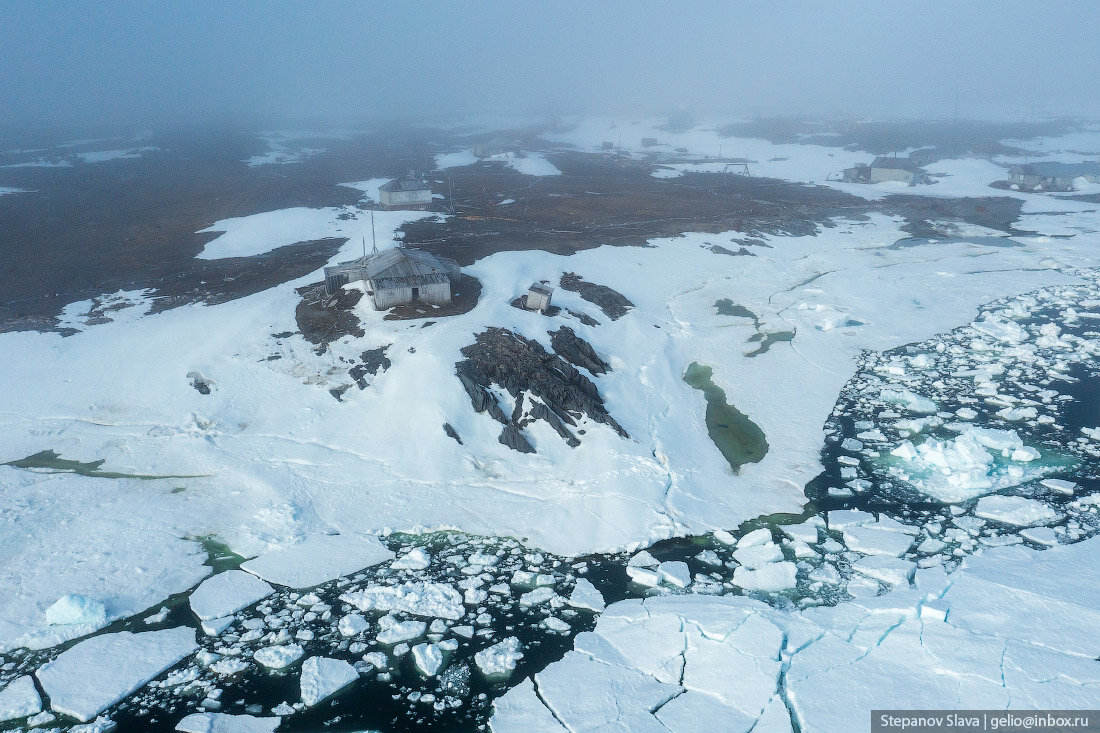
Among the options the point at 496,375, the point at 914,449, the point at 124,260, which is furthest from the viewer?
the point at 124,260

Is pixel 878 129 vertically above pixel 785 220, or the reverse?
pixel 878 129

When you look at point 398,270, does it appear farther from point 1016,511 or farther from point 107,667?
point 1016,511

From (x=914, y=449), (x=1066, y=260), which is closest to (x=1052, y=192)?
(x=1066, y=260)

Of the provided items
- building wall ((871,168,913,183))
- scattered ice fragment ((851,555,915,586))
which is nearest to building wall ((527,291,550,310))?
scattered ice fragment ((851,555,915,586))

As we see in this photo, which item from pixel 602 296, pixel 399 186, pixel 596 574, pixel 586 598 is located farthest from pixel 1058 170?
pixel 586 598

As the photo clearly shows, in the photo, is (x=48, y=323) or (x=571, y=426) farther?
(x=48, y=323)

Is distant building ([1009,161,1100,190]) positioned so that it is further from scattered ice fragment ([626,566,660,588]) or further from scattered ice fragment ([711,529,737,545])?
scattered ice fragment ([626,566,660,588])

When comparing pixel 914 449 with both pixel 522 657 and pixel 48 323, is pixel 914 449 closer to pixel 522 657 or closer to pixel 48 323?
pixel 522 657
